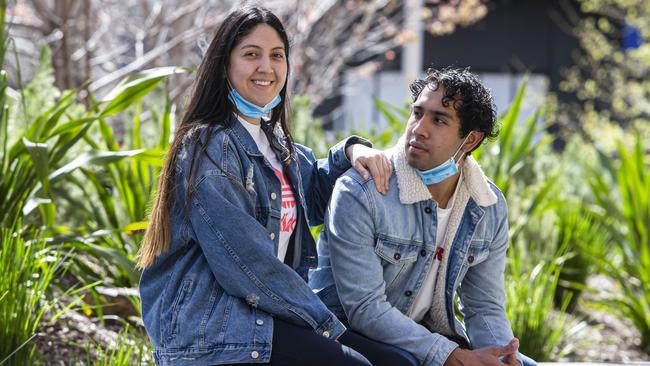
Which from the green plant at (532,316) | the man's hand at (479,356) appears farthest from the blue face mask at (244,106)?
the green plant at (532,316)

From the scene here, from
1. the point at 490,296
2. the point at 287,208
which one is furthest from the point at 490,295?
the point at 287,208

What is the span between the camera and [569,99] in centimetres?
2175

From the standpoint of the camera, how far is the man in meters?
2.70

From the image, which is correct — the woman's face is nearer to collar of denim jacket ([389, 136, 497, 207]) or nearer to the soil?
collar of denim jacket ([389, 136, 497, 207])

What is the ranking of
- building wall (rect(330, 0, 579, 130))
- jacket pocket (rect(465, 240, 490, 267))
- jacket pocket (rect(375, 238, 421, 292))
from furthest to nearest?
1. building wall (rect(330, 0, 579, 130))
2. jacket pocket (rect(465, 240, 490, 267))
3. jacket pocket (rect(375, 238, 421, 292))

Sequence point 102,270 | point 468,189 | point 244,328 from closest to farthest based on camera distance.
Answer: point 244,328 < point 468,189 < point 102,270

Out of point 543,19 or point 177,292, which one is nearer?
point 177,292

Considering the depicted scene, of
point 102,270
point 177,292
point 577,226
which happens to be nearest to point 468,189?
point 177,292

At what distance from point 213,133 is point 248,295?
17.4 inches

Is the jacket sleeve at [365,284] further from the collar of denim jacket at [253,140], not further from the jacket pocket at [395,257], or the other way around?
the collar of denim jacket at [253,140]

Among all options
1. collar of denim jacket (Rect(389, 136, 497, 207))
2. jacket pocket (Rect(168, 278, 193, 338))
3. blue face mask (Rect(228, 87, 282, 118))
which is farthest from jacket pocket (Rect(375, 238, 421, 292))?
jacket pocket (Rect(168, 278, 193, 338))

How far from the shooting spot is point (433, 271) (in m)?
2.88

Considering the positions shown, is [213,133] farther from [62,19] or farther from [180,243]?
[62,19]

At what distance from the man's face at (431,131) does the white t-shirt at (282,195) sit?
0.40 meters
